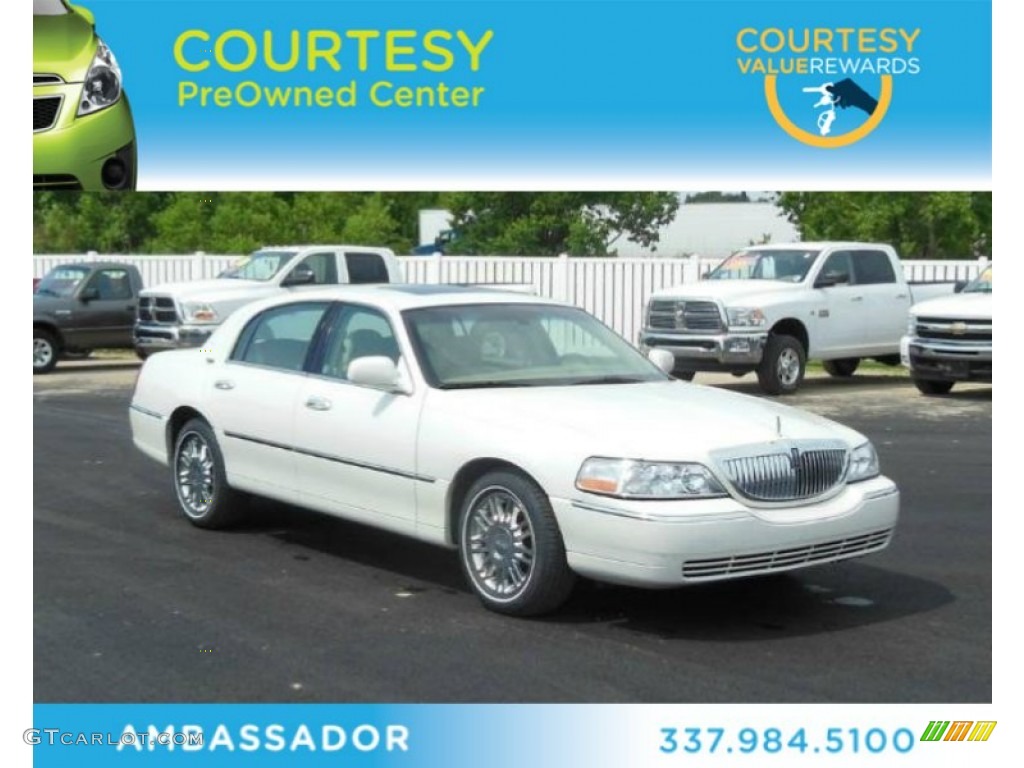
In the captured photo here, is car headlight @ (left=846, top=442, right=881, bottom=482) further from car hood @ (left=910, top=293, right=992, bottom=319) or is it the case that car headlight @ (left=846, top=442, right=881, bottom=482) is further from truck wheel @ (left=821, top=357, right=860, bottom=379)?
truck wheel @ (left=821, top=357, right=860, bottom=379)

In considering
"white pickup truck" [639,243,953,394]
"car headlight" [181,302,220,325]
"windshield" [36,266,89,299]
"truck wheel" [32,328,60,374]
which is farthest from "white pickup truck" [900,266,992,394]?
"windshield" [36,266,89,299]

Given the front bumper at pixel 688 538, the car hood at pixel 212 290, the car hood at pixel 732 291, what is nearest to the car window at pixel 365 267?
the car hood at pixel 212 290

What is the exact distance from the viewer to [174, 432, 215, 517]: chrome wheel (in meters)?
8.88

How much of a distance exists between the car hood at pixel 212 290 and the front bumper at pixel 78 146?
1051 centimetres

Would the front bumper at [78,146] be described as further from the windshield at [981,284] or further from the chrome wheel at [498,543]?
the windshield at [981,284]

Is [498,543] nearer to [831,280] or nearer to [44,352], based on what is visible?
[831,280]

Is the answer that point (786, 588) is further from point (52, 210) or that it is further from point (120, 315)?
point (52, 210)

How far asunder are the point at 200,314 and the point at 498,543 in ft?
50.2

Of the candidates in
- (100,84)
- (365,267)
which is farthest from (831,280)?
(100,84)

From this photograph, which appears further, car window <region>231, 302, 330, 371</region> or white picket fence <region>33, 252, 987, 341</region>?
white picket fence <region>33, 252, 987, 341</region>

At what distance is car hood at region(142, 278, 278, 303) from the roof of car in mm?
13090

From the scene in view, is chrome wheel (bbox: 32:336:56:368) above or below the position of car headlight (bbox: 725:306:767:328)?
below

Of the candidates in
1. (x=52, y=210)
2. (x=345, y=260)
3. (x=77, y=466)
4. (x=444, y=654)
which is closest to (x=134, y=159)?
(x=77, y=466)

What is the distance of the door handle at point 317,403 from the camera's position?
7.85 m
